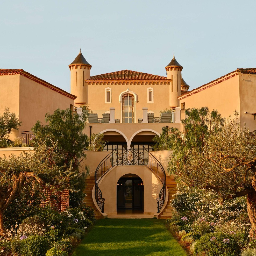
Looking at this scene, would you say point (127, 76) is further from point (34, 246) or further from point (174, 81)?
point (34, 246)

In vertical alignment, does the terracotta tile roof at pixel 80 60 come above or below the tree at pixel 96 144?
above

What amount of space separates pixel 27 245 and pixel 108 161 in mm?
15083

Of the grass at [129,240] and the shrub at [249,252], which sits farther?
the grass at [129,240]

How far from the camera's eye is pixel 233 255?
49.7 ft

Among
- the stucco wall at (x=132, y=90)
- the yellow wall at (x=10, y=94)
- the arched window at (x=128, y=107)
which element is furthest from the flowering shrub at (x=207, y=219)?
the stucco wall at (x=132, y=90)

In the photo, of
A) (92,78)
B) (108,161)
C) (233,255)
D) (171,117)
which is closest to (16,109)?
(108,161)

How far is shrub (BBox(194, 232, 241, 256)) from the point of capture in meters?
15.2

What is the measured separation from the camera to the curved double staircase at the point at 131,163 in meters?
25.0

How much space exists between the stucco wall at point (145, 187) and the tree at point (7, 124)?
6.05 m

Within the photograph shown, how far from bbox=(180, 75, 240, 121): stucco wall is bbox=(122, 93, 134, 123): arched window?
27.7ft

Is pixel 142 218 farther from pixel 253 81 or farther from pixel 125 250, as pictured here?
pixel 253 81

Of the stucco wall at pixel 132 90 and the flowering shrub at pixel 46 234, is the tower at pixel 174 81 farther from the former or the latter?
the flowering shrub at pixel 46 234

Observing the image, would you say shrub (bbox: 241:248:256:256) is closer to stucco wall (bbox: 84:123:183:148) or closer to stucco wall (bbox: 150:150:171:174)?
stucco wall (bbox: 150:150:171:174)

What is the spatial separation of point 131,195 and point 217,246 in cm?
1875
